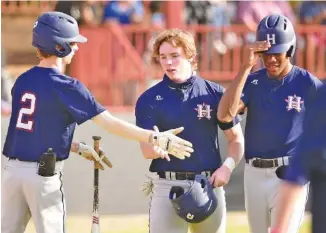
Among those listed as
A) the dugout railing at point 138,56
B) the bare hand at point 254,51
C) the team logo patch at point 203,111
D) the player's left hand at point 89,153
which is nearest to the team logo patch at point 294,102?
the bare hand at point 254,51

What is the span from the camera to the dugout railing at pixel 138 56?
13.3 m

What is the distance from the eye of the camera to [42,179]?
7090mm

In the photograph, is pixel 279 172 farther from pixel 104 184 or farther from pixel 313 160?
pixel 104 184

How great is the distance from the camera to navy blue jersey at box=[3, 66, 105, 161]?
7027 mm

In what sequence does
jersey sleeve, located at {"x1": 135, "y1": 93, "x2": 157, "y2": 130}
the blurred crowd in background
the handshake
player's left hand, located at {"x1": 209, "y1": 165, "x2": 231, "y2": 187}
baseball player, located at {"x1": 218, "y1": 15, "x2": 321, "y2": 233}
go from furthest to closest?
the blurred crowd in background, baseball player, located at {"x1": 218, "y1": 15, "x2": 321, "y2": 233}, jersey sleeve, located at {"x1": 135, "y1": 93, "x2": 157, "y2": 130}, player's left hand, located at {"x1": 209, "y1": 165, "x2": 231, "y2": 187}, the handshake

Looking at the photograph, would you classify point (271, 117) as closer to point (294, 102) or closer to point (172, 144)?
point (294, 102)

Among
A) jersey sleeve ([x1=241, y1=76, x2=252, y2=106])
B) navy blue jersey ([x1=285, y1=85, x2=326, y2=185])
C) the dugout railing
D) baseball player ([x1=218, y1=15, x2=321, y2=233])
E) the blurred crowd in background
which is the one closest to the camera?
navy blue jersey ([x1=285, y1=85, x2=326, y2=185])

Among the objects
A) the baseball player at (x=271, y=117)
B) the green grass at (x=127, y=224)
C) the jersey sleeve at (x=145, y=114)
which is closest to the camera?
the jersey sleeve at (x=145, y=114)

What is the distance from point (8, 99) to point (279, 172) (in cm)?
604

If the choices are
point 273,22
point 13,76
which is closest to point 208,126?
point 273,22

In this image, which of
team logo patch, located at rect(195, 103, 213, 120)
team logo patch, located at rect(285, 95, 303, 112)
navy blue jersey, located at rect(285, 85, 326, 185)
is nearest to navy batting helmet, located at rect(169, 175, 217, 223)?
team logo patch, located at rect(195, 103, 213, 120)

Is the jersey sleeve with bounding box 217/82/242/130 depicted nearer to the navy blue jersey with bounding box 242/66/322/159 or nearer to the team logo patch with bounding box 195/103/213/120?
the team logo patch with bounding box 195/103/213/120

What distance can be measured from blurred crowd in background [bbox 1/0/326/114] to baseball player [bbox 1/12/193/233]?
5951 millimetres

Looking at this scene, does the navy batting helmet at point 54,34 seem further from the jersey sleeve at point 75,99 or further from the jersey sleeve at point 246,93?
the jersey sleeve at point 246,93
